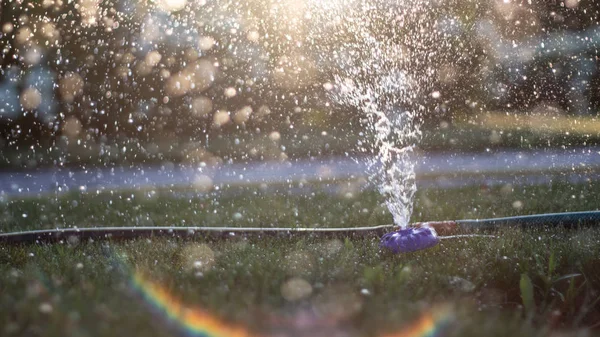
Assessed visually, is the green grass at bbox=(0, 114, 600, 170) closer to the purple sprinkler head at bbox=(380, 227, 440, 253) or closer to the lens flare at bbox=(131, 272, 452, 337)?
the purple sprinkler head at bbox=(380, 227, 440, 253)

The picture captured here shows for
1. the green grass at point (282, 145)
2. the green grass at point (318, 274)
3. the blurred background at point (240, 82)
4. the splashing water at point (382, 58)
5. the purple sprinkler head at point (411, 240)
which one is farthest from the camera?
the blurred background at point (240, 82)

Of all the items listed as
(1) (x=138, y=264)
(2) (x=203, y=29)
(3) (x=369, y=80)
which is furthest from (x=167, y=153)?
(1) (x=138, y=264)

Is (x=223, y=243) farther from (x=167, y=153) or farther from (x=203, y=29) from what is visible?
(x=203, y=29)

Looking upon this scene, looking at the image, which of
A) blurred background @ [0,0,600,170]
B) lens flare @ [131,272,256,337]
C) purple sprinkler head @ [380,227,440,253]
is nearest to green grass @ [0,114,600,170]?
blurred background @ [0,0,600,170]

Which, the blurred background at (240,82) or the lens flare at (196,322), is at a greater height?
the blurred background at (240,82)

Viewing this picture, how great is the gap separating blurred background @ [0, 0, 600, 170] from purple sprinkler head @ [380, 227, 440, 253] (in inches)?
273

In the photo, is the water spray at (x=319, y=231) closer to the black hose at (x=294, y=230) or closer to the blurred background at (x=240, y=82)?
the black hose at (x=294, y=230)

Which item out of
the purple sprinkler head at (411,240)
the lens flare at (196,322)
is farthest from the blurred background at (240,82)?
the lens flare at (196,322)

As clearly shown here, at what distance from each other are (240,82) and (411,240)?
32.4ft

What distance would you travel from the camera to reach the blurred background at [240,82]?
35.7 feet

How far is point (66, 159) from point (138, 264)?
348 inches

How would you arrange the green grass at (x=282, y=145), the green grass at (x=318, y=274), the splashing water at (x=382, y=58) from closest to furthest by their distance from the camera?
the green grass at (x=318, y=274) < the splashing water at (x=382, y=58) < the green grass at (x=282, y=145)

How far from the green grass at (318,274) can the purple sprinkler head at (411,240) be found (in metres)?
0.06

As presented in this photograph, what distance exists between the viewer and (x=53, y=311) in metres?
1.53
